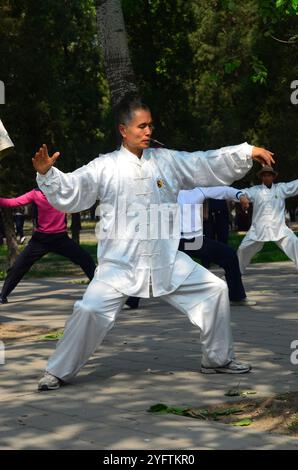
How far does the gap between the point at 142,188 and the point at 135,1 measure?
9.77m

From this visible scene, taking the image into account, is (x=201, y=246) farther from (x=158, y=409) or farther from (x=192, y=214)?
(x=158, y=409)

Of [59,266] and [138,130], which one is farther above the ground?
[138,130]

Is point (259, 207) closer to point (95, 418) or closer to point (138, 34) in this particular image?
point (95, 418)

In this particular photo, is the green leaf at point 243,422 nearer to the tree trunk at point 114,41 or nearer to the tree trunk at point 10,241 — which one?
the tree trunk at point 114,41

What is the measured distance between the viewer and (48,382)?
7289mm

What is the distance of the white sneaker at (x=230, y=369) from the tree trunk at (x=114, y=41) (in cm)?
639

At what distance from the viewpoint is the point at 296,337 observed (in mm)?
9492

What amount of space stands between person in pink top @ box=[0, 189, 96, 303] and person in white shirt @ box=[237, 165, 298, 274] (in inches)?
130

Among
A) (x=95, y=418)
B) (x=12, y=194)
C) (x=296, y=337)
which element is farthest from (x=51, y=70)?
(x=95, y=418)

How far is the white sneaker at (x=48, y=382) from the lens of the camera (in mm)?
7277

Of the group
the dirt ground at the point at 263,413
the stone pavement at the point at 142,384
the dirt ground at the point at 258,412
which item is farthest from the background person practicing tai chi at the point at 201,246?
the dirt ground at the point at 263,413

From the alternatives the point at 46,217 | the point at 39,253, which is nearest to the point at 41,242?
the point at 39,253

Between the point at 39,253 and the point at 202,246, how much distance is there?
2.45 metres

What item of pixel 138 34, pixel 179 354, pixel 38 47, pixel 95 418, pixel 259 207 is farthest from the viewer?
pixel 138 34
